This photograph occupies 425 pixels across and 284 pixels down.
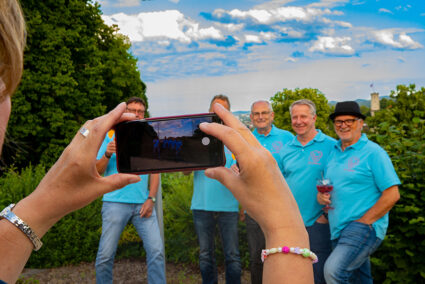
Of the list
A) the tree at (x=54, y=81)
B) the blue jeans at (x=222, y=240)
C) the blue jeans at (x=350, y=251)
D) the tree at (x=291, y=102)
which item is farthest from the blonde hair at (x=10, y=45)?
the tree at (x=291, y=102)

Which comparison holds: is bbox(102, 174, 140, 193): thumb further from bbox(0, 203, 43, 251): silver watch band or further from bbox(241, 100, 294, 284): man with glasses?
bbox(241, 100, 294, 284): man with glasses

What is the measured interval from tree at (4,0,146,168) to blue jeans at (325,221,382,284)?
19391 mm

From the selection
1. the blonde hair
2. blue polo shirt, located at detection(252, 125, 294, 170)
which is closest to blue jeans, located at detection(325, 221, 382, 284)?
blue polo shirt, located at detection(252, 125, 294, 170)

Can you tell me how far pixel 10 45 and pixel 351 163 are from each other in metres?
3.87

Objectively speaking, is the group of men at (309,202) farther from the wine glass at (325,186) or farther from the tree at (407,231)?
the tree at (407,231)

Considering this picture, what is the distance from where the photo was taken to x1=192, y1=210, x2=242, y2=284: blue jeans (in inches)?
205

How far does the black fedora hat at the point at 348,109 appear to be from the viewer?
176 inches

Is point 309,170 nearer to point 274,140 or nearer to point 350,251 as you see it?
point 274,140

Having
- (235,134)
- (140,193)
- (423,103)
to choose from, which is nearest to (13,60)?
(235,134)

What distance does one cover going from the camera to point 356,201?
13.2 feet

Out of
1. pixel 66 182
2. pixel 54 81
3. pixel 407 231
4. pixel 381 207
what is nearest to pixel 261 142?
pixel 381 207

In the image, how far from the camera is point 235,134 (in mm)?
1159

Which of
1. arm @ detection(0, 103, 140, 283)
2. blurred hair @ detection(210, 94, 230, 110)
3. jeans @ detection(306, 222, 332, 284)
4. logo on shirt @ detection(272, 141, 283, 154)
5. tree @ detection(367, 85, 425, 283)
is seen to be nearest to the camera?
arm @ detection(0, 103, 140, 283)

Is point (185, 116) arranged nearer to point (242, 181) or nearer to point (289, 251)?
point (242, 181)
